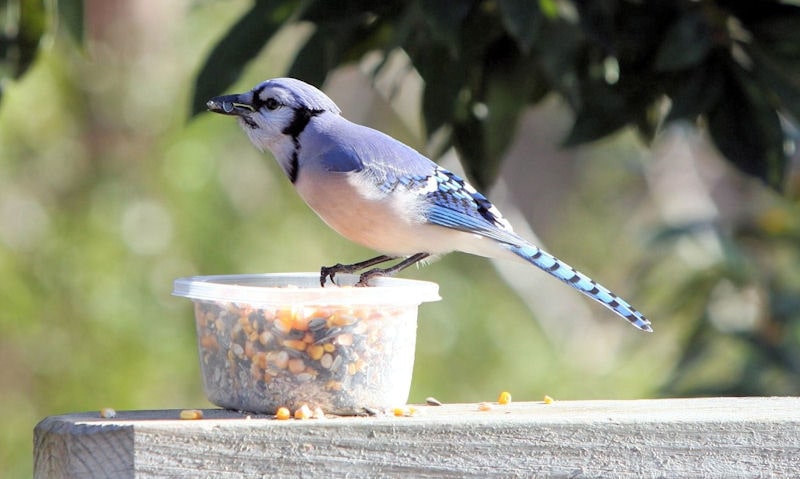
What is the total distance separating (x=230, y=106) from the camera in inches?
75.8

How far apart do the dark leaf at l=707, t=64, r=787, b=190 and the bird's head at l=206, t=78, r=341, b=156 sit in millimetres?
737

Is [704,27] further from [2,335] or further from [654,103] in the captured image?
[2,335]

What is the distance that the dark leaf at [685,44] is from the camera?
2074 mm

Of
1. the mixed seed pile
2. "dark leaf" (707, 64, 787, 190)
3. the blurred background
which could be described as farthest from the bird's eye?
the blurred background

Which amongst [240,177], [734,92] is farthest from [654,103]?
[240,177]

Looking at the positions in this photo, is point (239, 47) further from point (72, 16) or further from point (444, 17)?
point (444, 17)

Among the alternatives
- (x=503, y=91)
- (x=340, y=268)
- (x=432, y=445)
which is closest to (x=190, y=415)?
(x=432, y=445)

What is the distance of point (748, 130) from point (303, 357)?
100 cm

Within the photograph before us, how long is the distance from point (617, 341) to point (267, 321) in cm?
633

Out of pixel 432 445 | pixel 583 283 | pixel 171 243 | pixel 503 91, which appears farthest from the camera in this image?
pixel 171 243

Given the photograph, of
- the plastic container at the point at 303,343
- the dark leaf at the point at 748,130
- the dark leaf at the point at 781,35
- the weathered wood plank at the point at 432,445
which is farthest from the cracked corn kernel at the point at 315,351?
the dark leaf at the point at 781,35

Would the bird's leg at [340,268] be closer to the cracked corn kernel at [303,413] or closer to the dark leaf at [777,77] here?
the cracked corn kernel at [303,413]

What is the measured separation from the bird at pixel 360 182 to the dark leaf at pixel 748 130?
1.34ft

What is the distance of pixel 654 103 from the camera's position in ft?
7.66
